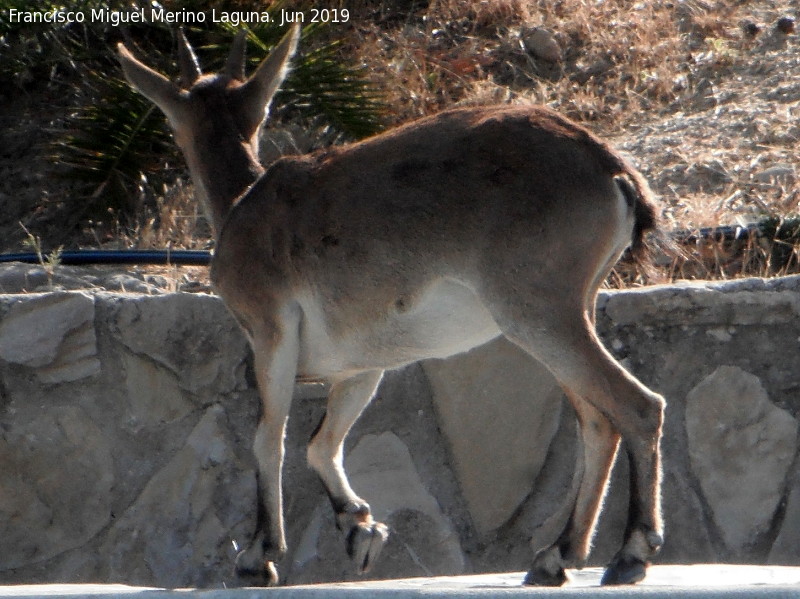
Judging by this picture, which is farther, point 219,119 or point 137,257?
point 137,257

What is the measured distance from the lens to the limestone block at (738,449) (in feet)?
18.0

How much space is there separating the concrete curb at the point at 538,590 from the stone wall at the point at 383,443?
37.2 inches

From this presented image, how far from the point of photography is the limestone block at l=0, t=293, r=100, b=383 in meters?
5.54

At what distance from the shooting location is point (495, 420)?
5.68 meters

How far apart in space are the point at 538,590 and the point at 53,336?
2960mm

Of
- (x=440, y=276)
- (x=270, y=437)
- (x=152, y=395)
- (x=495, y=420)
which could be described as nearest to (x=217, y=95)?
(x=152, y=395)

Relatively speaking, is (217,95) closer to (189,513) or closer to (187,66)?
(187,66)

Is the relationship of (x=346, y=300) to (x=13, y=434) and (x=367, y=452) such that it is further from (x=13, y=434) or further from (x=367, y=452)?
(x=13, y=434)

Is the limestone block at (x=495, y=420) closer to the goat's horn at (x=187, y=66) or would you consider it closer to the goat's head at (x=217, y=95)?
the goat's head at (x=217, y=95)

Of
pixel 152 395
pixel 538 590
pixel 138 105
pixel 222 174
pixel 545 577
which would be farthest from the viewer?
pixel 138 105

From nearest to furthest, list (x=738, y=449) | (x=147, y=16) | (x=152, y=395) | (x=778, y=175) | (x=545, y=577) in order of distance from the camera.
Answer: (x=545, y=577) < (x=738, y=449) < (x=152, y=395) < (x=778, y=175) < (x=147, y=16)

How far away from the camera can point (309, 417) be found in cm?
566

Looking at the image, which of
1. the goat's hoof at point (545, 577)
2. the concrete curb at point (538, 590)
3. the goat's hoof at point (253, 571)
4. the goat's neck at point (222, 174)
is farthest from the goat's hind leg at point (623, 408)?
the goat's neck at point (222, 174)

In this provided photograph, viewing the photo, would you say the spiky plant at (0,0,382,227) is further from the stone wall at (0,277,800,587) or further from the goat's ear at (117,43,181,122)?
the stone wall at (0,277,800,587)
